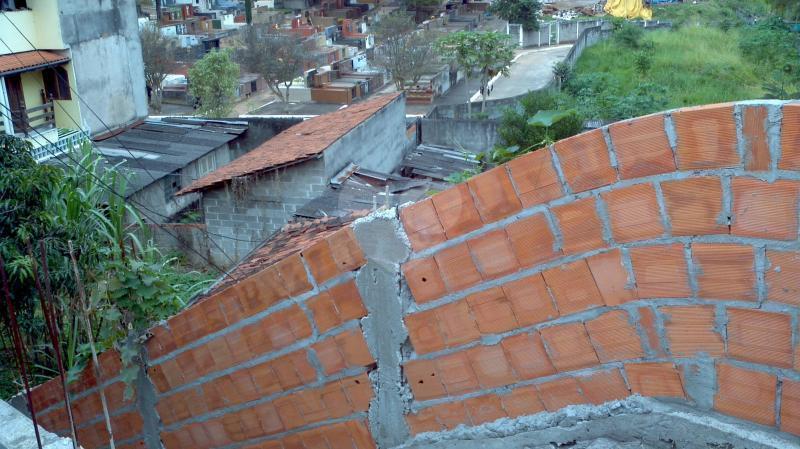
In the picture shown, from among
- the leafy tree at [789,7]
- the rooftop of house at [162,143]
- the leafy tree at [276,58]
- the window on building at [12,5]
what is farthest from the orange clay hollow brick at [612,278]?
the leafy tree at [276,58]

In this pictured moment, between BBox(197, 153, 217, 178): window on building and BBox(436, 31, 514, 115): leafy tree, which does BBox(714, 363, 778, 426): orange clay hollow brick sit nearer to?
BBox(197, 153, 217, 178): window on building

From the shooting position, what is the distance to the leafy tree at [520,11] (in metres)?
Result: 34.6

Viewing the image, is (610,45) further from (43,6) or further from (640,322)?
(640,322)

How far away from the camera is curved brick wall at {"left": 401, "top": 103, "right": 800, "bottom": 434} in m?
2.04

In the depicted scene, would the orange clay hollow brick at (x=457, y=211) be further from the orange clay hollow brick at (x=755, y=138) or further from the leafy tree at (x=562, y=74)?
the leafy tree at (x=562, y=74)

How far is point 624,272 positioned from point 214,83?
21.3 meters

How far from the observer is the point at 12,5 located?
14820 mm

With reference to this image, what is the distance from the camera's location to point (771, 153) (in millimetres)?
1986

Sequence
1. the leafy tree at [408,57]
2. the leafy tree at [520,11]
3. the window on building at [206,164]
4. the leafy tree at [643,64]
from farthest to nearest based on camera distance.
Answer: the leafy tree at [520,11]
the leafy tree at [408,57]
the leafy tree at [643,64]
the window on building at [206,164]

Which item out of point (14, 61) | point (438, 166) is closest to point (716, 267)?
point (438, 166)

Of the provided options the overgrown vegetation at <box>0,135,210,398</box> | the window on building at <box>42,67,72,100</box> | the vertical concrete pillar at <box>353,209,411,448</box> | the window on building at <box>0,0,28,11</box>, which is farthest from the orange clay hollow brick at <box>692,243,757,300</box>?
the window on building at <box>42,67,72,100</box>

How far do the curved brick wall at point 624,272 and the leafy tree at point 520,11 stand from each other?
111 ft

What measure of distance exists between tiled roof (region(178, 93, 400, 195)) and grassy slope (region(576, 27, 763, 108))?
9.88m

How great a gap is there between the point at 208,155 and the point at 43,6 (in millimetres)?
4491
